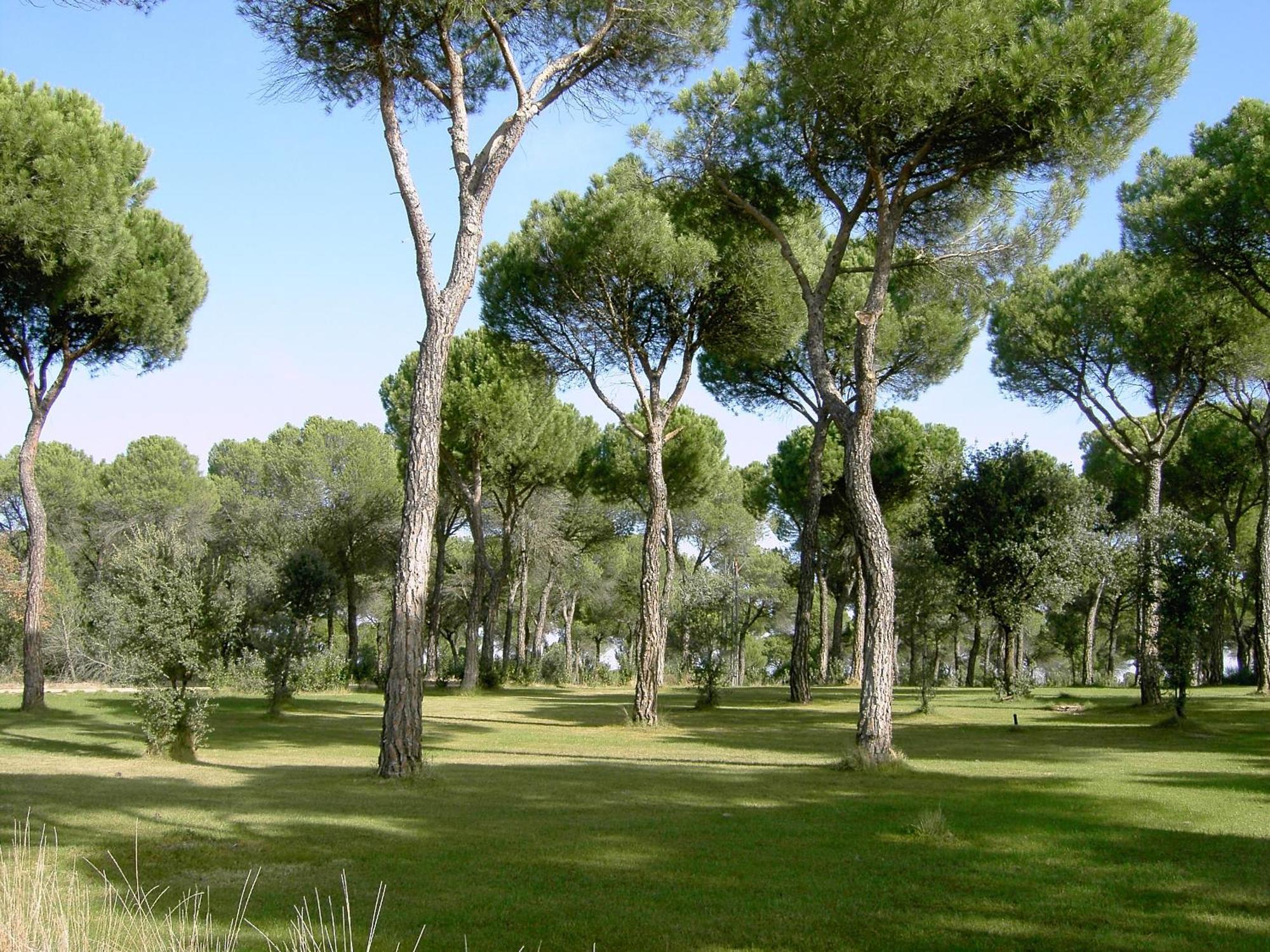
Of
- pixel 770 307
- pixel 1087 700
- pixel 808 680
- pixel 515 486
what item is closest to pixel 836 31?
pixel 770 307

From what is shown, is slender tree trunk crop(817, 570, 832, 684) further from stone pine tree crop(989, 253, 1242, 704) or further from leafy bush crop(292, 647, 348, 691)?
leafy bush crop(292, 647, 348, 691)

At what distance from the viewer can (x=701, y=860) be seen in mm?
6508

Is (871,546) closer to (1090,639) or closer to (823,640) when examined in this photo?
(823,640)

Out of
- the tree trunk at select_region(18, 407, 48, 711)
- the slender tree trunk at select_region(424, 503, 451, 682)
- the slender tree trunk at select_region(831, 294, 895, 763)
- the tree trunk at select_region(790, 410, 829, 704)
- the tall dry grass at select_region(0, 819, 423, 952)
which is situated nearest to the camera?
the tall dry grass at select_region(0, 819, 423, 952)

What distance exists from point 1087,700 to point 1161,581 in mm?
→ 6926

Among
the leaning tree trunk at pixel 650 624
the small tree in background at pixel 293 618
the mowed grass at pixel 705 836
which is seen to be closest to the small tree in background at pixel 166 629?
the mowed grass at pixel 705 836

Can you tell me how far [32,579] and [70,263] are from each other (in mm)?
5801

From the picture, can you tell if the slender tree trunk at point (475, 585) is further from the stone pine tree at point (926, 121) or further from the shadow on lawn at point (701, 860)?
the shadow on lawn at point (701, 860)

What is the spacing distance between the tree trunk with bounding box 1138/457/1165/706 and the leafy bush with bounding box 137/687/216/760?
48.9ft

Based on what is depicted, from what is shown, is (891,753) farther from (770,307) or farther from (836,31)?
(770,307)

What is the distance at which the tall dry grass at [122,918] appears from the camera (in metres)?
4.04

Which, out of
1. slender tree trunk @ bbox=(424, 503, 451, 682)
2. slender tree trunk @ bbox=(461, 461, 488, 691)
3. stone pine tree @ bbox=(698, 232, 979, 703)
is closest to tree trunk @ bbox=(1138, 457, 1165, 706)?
stone pine tree @ bbox=(698, 232, 979, 703)

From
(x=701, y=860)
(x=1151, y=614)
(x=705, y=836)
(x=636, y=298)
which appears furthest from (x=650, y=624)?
(x=701, y=860)

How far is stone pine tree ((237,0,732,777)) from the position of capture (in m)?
10.6
